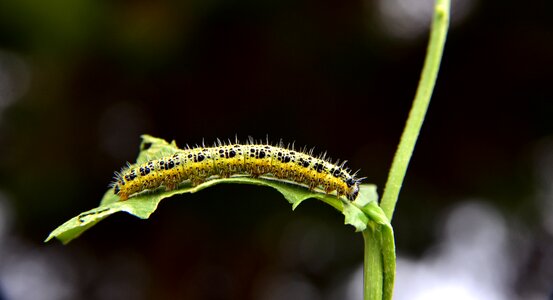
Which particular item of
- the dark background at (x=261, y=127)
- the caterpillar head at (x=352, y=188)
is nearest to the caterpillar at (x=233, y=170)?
the caterpillar head at (x=352, y=188)

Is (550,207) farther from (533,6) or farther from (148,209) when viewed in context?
(148,209)

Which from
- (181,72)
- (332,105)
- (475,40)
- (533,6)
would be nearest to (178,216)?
(181,72)

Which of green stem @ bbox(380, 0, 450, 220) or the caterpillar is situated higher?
green stem @ bbox(380, 0, 450, 220)

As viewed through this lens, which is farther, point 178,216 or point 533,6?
point 533,6

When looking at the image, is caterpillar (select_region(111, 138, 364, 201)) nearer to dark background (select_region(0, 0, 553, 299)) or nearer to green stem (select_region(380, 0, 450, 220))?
green stem (select_region(380, 0, 450, 220))

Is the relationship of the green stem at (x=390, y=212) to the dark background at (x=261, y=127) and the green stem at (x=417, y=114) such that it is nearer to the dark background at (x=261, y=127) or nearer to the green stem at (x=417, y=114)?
the green stem at (x=417, y=114)

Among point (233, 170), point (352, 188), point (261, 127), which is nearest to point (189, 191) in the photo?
point (233, 170)

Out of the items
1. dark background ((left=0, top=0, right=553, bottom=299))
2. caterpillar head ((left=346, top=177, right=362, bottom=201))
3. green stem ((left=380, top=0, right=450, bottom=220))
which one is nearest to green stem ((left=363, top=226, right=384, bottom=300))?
green stem ((left=380, top=0, right=450, bottom=220))
